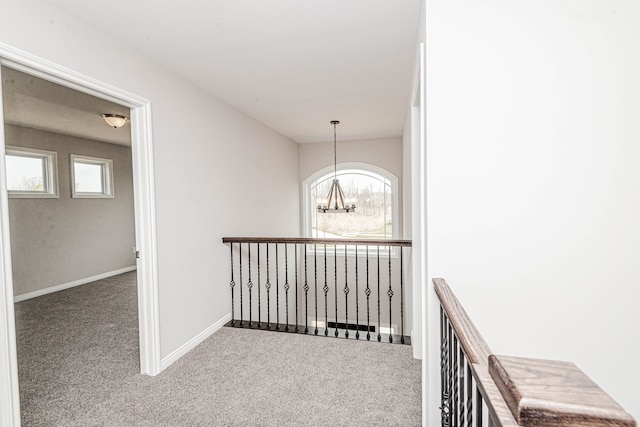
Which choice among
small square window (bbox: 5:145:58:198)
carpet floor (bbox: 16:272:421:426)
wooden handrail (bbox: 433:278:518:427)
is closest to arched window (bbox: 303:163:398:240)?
carpet floor (bbox: 16:272:421:426)

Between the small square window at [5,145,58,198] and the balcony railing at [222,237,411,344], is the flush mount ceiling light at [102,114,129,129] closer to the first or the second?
the small square window at [5,145,58,198]

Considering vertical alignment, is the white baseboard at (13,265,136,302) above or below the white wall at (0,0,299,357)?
below

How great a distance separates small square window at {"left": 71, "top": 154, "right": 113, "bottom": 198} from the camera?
5616 millimetres

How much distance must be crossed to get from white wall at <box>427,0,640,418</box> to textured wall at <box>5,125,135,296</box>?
18.8ft

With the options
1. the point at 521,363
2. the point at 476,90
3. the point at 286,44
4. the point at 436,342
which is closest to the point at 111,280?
the point at 286,44

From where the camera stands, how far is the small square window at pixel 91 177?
5.62 metres

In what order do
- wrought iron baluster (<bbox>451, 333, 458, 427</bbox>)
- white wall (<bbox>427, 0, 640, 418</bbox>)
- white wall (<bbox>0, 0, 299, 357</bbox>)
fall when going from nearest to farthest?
1. wrought iron baluster (<bbox>451, 333, 458, 427</bbox>)
2. white wall (<bbox>427, 0, 640, 418</bbox>)
3. white wall (<bbox>0, 0, 299, 357</bbox>)

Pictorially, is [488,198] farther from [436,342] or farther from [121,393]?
[121,393]

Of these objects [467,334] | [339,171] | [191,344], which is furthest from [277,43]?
[339,171]

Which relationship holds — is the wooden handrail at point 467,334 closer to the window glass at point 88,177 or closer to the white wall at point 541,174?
the white wall at point 541,174

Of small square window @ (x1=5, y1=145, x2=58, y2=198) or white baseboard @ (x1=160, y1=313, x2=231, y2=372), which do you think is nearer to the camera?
white baseboard @ (x1=160, y1=313, x2=231, y2=372)

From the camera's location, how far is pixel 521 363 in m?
0.47

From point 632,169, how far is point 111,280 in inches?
271

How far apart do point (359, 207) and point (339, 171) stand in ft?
2.56
